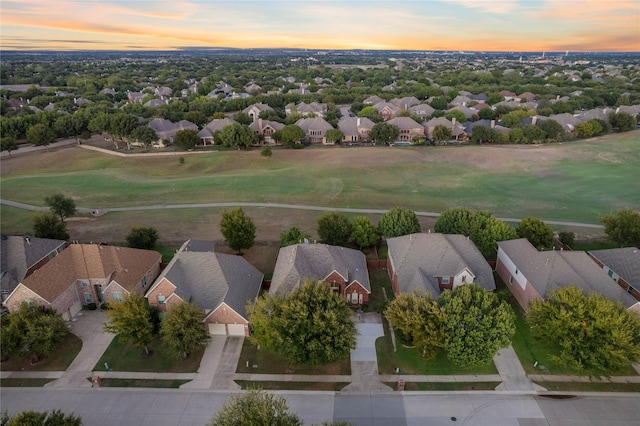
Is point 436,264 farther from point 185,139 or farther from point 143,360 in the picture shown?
point 185,139

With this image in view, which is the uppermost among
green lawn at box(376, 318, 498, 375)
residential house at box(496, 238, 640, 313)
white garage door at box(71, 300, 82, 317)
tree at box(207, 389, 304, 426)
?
tree at box(207, 389, 304, 426)

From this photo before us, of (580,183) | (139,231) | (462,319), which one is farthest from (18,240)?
(580,183)

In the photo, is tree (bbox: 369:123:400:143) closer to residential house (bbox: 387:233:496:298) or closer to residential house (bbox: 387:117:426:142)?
residential house (bbox: 387:117:426:142)

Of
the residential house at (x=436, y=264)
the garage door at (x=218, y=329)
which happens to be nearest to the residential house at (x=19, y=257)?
the garage door at (x=218, y=329)

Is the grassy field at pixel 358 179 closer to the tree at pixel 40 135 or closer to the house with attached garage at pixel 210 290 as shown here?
the tree at pixel 40 135

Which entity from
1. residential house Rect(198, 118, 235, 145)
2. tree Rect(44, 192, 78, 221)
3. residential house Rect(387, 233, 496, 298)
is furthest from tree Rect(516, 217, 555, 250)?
residential house Rect(198, 118, 235, 145)
